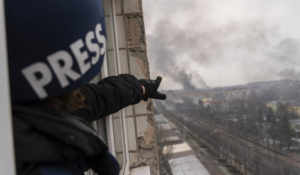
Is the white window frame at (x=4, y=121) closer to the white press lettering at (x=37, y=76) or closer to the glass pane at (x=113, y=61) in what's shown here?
the white press lettering at (x=37, y=76)

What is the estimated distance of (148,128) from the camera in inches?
50.9

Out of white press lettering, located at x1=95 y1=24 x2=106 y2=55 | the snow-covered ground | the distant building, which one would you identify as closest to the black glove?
white press lettering, located at x1=95 y1=24 x2=106 y2=55

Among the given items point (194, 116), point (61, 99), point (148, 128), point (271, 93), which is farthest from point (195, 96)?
point (61, 99)

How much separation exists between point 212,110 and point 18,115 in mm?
3760

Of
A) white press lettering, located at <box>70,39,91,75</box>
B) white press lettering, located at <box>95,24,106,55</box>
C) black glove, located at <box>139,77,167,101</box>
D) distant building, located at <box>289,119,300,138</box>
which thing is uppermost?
white press lettering, located at <box>95,24,106,55</box>

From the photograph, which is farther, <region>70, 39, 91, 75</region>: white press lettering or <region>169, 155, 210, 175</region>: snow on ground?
<region>169, 155, 210, 175</region>: snow on ground

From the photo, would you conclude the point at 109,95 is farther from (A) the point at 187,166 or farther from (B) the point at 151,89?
(A) the point at 187,166

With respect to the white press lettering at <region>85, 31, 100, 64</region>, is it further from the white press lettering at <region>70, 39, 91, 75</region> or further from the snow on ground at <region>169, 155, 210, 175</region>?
the snow on ground at <region>169, 155, 210, 175</region>

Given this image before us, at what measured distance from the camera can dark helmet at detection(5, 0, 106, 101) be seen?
311mm

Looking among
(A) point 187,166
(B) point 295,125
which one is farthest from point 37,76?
(B) point 295,125

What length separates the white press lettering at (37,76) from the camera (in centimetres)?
32

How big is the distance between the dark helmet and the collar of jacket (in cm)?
3

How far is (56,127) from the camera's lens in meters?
0.35

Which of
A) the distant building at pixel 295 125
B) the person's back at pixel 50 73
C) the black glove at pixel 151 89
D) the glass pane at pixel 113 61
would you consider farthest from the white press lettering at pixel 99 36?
the distant building at pixel 295 125
